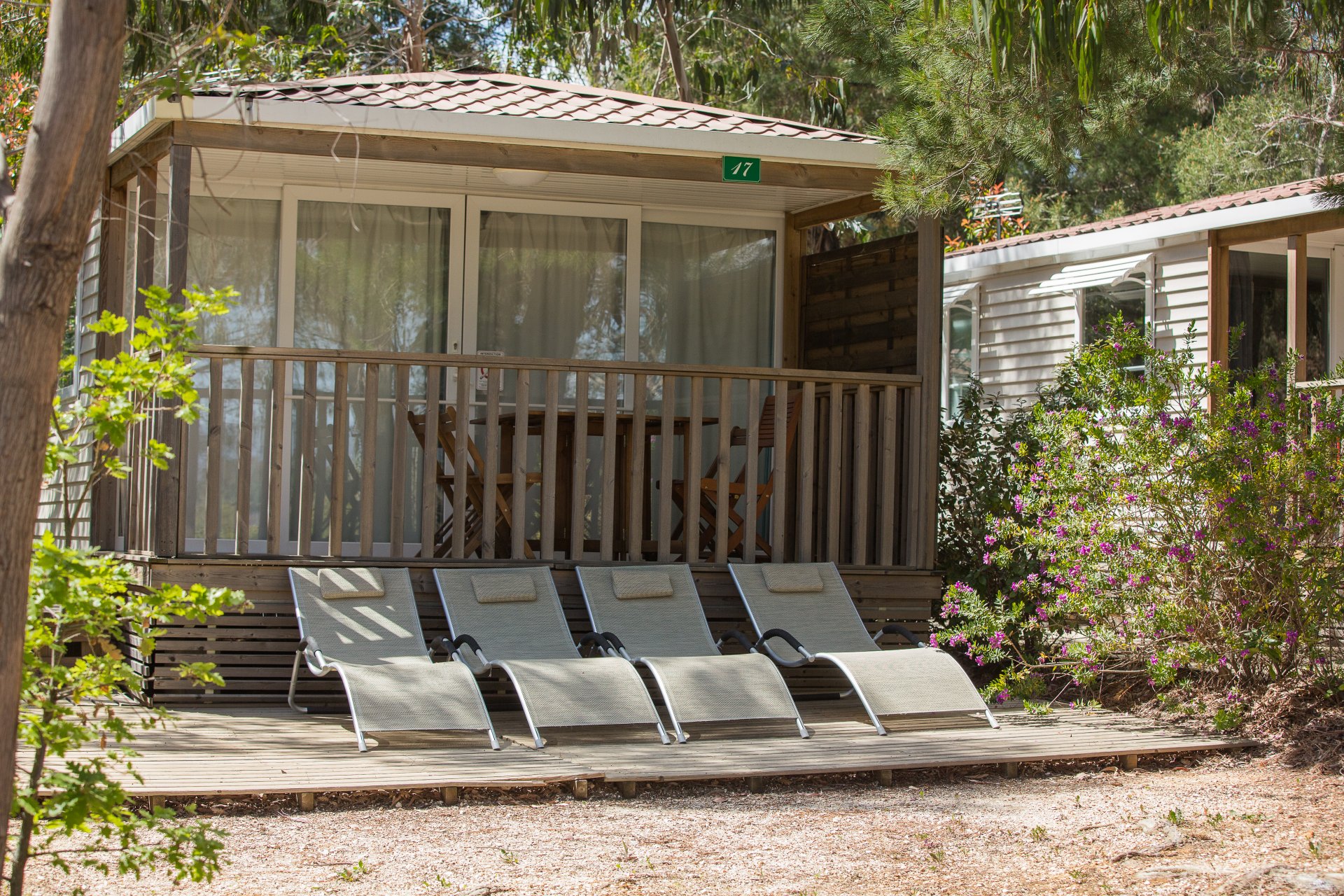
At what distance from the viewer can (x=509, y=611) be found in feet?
21.7

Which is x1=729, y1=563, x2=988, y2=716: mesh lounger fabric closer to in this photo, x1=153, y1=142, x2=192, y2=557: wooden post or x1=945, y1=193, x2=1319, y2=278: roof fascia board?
x1=153, y1=142, x2=192, y2=557: wooden post

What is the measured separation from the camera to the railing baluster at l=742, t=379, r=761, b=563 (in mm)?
7426

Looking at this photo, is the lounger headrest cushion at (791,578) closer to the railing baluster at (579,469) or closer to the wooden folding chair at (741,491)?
the wooden folding chair at (741,491)

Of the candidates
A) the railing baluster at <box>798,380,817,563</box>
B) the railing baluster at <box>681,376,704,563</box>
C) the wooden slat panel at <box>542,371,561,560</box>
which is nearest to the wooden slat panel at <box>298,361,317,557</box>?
the wooden slat panel at <box>542,371,561,560</box>

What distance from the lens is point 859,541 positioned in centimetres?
768

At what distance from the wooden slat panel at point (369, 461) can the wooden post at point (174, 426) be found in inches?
28.2

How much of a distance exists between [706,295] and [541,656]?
11.8 ft

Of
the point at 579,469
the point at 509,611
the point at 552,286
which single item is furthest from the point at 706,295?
the point at 509,611

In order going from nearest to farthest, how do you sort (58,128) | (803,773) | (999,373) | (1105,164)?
1. (58,128)
2. (803,773)
3. (999,373)
4. (1105,164)

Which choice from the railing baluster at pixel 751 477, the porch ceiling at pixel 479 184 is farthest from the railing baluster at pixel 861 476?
the porch ceiling at pixel 479 184

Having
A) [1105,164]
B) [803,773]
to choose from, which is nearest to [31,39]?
[803,773]

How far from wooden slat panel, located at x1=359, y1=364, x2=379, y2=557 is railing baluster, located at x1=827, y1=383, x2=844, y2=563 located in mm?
2437

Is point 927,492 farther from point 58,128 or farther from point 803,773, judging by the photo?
point 58,128

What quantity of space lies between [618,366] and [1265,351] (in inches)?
265
